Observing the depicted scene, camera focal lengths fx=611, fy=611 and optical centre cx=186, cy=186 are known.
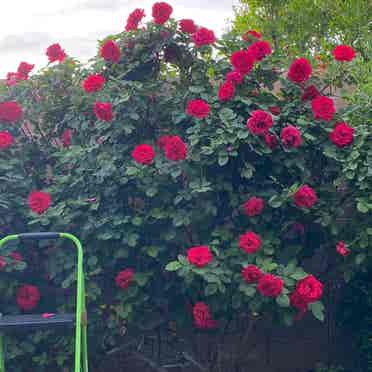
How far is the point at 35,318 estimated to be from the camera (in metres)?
3.59

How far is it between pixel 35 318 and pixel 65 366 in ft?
2.27

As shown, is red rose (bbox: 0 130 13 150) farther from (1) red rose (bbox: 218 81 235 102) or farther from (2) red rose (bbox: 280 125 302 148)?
(2) red rose (bbox: 280 125 302 148)

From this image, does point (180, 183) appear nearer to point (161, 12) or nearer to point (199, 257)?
point (199, 257)

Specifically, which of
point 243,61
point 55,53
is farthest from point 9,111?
point 243,61

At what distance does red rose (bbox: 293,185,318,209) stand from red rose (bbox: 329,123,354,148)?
393 mm

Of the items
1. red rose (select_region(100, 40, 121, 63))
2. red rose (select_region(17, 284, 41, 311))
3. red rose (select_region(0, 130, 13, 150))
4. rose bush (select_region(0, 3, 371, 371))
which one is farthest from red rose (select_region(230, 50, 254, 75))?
red rose (select_region(17, 284, 41, 311))

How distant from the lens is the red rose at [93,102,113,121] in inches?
151

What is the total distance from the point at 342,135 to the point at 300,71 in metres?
0.50

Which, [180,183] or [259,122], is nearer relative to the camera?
[259,122]

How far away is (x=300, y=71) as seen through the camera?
391cm

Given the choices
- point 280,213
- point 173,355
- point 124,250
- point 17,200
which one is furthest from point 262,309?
point 17,200

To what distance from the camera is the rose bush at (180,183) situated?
3.68 meters

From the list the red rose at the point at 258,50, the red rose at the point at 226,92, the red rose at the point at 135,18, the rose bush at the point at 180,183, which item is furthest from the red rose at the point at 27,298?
the red rose at the point at 258,50

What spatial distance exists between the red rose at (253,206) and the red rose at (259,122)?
0.42 meters
